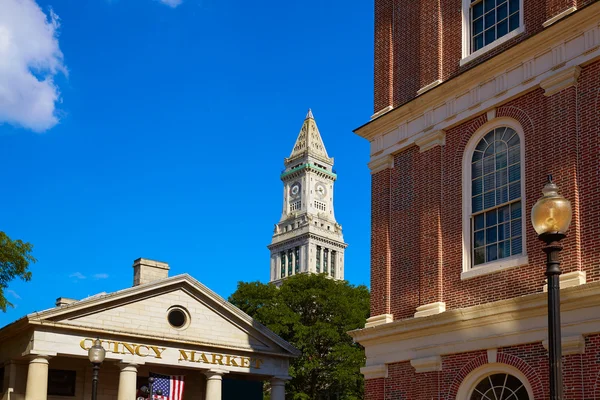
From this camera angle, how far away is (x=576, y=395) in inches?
680

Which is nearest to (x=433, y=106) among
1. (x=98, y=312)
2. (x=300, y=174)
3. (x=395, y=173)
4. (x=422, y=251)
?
(x=395, y=173)

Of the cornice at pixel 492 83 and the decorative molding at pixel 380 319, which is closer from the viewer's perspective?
the cornice at pixel 492 83

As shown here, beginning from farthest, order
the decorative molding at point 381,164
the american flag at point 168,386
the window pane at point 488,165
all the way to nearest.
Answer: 1. the american flag at point 168,386
2. the decorative molding at point 381,164
3. the window pane at point 488,165

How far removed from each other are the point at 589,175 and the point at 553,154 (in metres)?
1.05

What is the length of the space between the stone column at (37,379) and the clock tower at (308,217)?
127047 millimetres

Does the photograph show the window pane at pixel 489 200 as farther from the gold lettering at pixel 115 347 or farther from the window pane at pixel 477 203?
the gold lettering at pixel 115 347

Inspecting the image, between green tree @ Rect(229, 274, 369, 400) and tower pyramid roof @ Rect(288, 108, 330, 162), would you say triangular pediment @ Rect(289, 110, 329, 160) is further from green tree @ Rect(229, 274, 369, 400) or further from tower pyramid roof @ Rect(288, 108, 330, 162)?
green tree @ Rect(229, 274, 369, 400)

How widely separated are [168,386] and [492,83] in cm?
Result: 2208

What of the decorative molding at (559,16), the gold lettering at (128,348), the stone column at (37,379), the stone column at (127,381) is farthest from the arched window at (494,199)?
the stone column at (37,379)

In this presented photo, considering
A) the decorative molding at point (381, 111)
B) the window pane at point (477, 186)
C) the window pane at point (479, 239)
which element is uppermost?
the decorative molding at point (381, 111)

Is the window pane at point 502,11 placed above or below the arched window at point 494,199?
above

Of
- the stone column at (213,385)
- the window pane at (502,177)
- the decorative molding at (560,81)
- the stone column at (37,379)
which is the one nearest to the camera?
the decorative molding at (560,81)

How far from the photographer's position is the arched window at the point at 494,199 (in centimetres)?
1969

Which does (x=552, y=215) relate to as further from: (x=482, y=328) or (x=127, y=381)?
(x=127, y=381)
